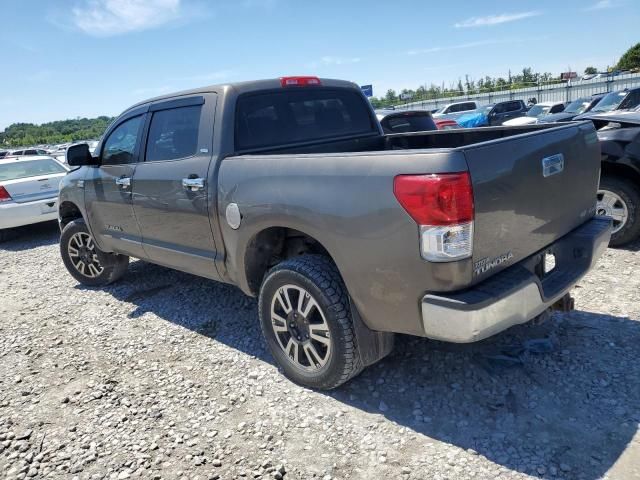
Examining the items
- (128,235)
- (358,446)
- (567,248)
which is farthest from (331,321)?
(128,235)

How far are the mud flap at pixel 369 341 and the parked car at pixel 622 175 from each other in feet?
11.1

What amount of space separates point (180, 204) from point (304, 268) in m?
1.35

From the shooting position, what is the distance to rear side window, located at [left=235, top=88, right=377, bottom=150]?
145 inches

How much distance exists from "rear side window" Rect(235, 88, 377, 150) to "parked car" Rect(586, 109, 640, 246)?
8.14 feet

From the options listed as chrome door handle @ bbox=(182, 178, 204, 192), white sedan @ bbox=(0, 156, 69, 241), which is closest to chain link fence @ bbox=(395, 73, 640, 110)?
white sedan @ bbox=(0, 156, 69, 241)

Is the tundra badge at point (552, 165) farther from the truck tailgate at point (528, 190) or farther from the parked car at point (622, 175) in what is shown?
the parked car at point (622, 175)

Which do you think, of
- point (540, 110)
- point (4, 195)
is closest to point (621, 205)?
point (4, 195)

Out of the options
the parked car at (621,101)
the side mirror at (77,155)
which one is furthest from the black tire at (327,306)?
the parked car at (621,101)

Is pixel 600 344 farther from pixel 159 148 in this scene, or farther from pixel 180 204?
pixel 159 148

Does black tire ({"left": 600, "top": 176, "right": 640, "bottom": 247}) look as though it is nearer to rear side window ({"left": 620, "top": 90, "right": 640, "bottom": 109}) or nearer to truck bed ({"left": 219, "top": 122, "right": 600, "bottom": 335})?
truck bed ({"left": 219, "top": 122, "right": 600, "bottom": 335})

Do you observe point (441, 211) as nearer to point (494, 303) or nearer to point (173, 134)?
point (494, 303)

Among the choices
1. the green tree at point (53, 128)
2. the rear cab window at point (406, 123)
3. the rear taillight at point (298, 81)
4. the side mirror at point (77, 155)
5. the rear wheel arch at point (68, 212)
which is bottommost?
the rear wheel arch at point (68, 212)

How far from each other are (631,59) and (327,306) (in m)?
57.6

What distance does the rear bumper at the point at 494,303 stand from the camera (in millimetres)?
2365
